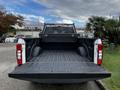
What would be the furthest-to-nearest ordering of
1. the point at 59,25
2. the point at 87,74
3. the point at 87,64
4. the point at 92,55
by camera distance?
1. the point at 59,25
2. the point at 92,55
3. the point at 87,64
4. the point at 87,74

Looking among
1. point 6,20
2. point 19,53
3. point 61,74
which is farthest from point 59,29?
point 6,20

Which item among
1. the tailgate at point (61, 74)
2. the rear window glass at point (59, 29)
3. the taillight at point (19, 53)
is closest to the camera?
the tailgate at point (61, 74)

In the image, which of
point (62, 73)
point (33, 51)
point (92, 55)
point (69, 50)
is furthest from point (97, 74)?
point (69, 50)

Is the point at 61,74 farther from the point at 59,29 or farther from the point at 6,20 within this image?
the point at 6,20

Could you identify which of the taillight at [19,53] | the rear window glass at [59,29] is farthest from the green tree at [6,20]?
the taillight at [19,53]

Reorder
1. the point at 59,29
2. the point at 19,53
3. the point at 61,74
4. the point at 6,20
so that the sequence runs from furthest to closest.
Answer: the point at 6,20 < the point at 59,29 < the point at 19,53 < the point at 61,74

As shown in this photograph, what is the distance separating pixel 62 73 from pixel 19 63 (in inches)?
62.0

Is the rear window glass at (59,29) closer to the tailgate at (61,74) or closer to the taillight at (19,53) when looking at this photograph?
the taillight at (19,53)

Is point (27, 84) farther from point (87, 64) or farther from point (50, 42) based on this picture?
point (87, 64)

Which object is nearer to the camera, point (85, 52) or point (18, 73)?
point (18, 73)

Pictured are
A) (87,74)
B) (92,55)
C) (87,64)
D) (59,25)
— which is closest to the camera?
(87,74)

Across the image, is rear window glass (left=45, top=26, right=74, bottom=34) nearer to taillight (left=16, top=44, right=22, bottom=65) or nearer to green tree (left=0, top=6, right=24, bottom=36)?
taillight (left=16, top=44, right=22, bottom=65)

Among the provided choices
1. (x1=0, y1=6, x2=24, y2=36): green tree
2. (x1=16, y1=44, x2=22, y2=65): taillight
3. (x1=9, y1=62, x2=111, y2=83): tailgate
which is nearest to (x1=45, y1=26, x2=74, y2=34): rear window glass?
(x1=16, y1=44, x2=22, y2=65): taillight

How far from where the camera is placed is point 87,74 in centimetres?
473
